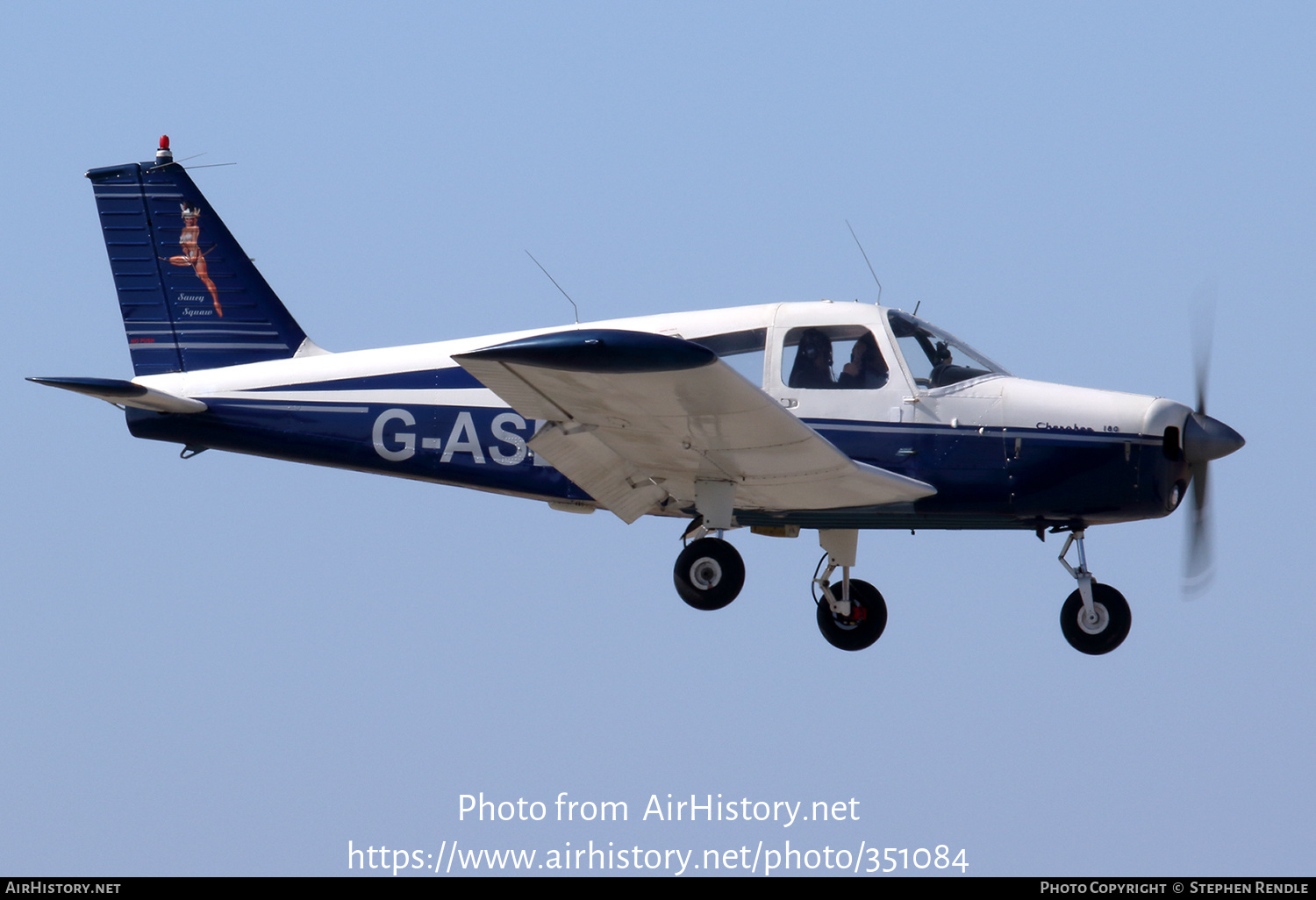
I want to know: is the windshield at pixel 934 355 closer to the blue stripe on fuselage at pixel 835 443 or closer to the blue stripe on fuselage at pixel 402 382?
the blue stripe on fuselage at pixel 835 443

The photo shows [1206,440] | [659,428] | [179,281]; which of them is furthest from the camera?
[179,281]

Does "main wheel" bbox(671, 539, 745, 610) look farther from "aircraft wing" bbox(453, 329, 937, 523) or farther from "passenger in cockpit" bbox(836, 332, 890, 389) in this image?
"passenger in cockpit" bbox(836, 332, 890, 389)

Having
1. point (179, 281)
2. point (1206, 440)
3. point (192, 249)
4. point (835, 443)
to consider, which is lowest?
point (1206, 440)

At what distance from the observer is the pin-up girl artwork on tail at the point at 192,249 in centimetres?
1444

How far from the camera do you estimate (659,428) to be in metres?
11.0

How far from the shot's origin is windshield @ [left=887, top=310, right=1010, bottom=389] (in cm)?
1197

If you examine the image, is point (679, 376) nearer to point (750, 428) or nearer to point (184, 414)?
point (750, 428)

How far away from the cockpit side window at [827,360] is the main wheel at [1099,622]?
229 centimetres

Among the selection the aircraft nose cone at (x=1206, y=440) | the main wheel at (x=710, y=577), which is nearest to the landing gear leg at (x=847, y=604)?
the main wheel at (x=710, y=577)

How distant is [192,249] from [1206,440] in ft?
29.1

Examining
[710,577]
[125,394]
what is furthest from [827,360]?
[125,394]

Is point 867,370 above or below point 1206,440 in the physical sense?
above

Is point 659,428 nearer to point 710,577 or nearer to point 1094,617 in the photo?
point 710,577

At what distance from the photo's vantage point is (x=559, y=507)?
12977 mm
